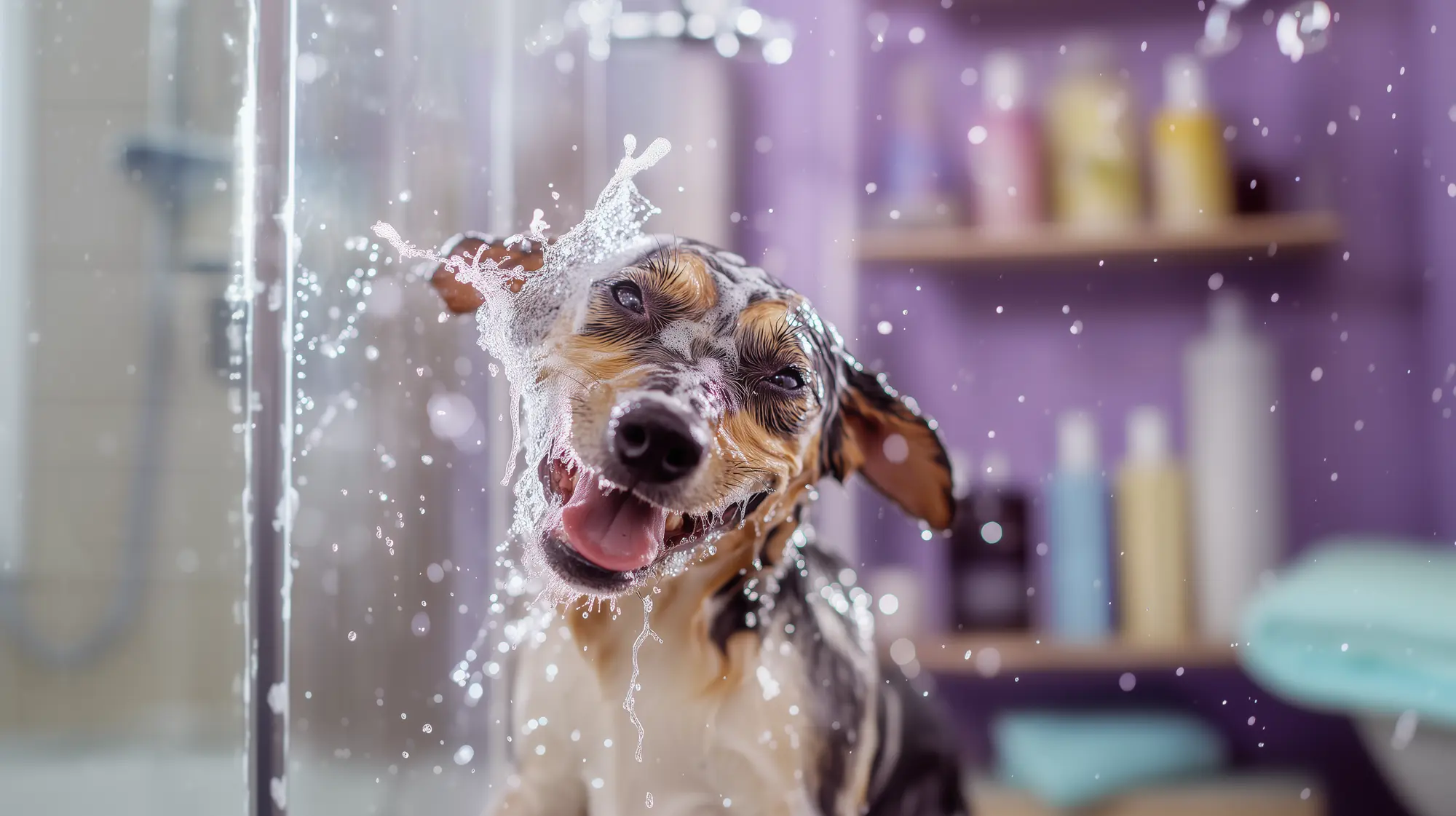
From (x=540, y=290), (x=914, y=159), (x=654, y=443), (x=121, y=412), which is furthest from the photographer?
(x=121, y=412)

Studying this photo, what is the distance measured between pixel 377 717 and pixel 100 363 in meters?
0.47

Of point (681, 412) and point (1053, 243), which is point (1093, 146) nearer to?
point (1053, 243)

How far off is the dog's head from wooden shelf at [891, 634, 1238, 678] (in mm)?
158

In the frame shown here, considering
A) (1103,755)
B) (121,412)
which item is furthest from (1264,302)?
(121,412)

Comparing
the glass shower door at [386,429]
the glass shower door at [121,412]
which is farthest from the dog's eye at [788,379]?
the glass shower door at [121,412]

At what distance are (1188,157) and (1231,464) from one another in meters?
0.23

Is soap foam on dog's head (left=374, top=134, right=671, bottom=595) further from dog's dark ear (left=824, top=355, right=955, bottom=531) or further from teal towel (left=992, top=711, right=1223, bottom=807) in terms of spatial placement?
teal towel (left=992, top=711, right=1223, bottom=807)

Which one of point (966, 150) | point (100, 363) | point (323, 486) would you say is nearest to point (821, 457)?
point (966, 150)

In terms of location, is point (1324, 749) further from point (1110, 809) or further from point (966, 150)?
point (966, 150)

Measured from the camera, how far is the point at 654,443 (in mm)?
448

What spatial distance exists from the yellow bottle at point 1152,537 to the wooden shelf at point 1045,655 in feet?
0.04

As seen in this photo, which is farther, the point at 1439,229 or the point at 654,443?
the point at 1439,229

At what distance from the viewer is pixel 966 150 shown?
652mm

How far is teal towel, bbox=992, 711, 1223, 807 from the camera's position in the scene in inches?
26.2
